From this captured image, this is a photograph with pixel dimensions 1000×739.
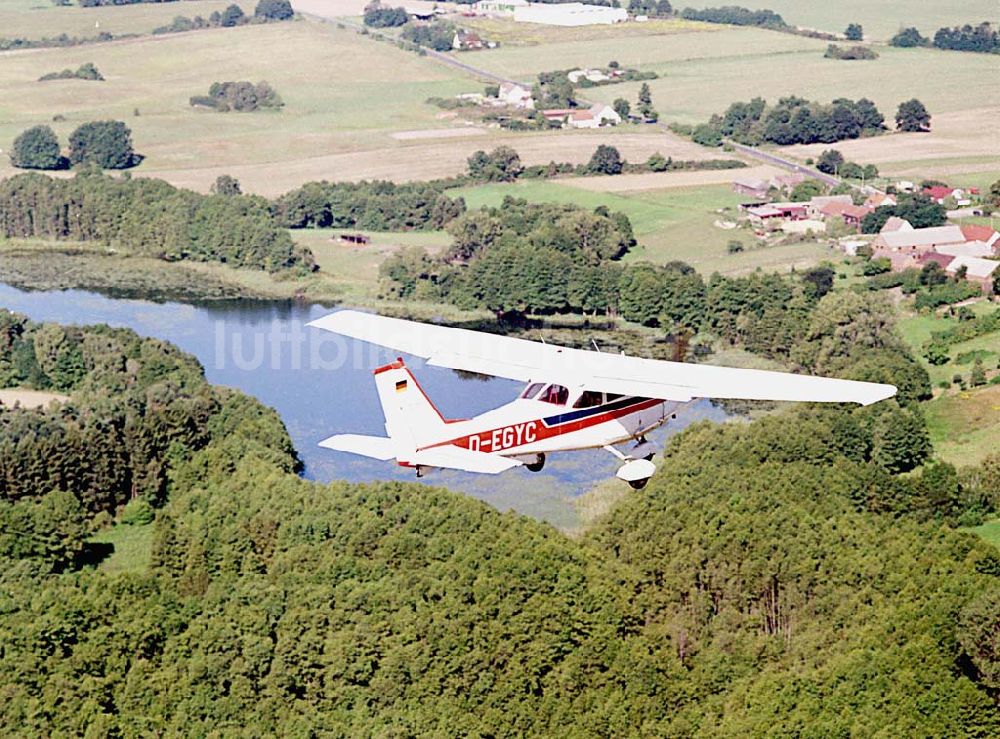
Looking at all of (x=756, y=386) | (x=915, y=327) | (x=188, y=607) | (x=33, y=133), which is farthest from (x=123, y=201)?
(x=756, y=386)

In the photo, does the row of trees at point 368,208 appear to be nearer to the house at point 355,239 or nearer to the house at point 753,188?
the house at point 355,239

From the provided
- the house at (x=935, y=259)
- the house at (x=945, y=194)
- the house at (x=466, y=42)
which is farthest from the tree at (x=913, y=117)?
the house at (x=466, y=42)

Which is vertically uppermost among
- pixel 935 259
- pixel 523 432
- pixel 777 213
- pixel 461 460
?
pixel 523 432

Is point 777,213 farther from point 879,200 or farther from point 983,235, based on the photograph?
point 983,235

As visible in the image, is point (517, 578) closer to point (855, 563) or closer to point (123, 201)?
point (855, 563)

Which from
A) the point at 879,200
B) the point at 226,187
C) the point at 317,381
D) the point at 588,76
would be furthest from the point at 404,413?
the point at 588,76

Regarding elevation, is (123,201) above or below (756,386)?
below
